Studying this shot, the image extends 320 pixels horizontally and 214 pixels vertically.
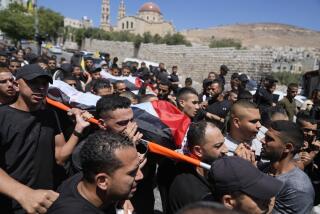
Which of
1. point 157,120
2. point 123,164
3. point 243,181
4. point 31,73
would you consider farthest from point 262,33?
point 123,164

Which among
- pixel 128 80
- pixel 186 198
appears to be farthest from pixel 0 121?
pixel 128 80

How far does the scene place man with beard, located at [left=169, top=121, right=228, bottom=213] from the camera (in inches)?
94.0

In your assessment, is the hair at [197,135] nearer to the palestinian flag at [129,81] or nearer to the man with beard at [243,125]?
the man with beard at [243,125]

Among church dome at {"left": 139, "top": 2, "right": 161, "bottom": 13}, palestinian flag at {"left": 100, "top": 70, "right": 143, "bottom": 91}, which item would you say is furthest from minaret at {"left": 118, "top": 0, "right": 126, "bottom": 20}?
palestinian flag at {"left": 100, "top": 70, "right": 143, "bottom": 91}

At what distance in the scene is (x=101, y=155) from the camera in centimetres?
186

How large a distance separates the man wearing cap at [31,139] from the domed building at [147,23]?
83263 mm

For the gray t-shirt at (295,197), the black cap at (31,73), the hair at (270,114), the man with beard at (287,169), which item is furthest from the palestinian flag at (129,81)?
the gray t-shirt at (295,197)

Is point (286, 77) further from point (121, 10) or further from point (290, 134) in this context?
point (121, 10)

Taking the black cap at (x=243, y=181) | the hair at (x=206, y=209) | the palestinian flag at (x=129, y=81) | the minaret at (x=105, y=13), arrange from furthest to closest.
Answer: the minaret at (x=105, y=13), the palestinian flag at (x=129, y=81), the black cap at (x=243, y=181), the hair at (x=206, y=209)

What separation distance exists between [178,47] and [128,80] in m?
25.3

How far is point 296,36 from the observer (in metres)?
108

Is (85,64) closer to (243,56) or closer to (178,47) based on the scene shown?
(243,56)

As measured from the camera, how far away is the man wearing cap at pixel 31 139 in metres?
2.58

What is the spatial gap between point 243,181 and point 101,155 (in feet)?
2.70
